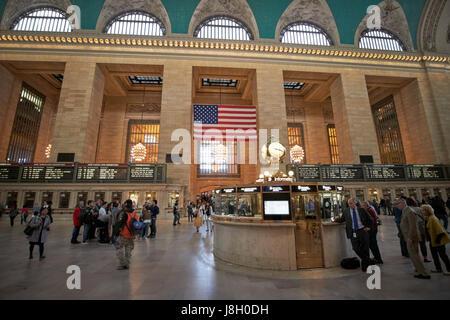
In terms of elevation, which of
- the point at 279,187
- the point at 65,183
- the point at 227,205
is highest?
the point at 65,183

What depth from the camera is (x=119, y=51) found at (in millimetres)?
15281

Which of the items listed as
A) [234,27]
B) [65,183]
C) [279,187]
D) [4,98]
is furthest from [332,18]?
[4,98]

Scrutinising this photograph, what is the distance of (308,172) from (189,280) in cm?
1222

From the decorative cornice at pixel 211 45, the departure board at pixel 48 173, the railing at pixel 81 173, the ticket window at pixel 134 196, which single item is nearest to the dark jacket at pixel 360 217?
the railing at pixel 81 173

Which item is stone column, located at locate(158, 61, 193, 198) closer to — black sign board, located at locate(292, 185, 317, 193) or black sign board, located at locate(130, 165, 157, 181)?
black sign board, located at locate(130, 165, 157, 181)

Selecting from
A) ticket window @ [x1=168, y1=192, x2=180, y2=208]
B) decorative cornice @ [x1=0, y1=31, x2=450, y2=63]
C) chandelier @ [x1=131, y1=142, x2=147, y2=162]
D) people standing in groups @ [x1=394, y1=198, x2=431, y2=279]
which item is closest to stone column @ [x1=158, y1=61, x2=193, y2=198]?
ticket window @ [x1=168, y1=192, x2=180, y2=208]

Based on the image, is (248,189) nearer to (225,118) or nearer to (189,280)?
(189,280)

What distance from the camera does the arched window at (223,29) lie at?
16859 millimetres

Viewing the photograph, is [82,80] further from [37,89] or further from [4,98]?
[37,89]

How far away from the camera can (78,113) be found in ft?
46.7

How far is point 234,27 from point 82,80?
12423 mm

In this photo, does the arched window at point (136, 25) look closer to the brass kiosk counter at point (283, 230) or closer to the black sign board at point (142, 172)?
the black sign board at point (142, 172)

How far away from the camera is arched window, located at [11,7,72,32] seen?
15.8 meters

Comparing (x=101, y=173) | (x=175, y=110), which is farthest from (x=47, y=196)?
(x=175, y=110)
